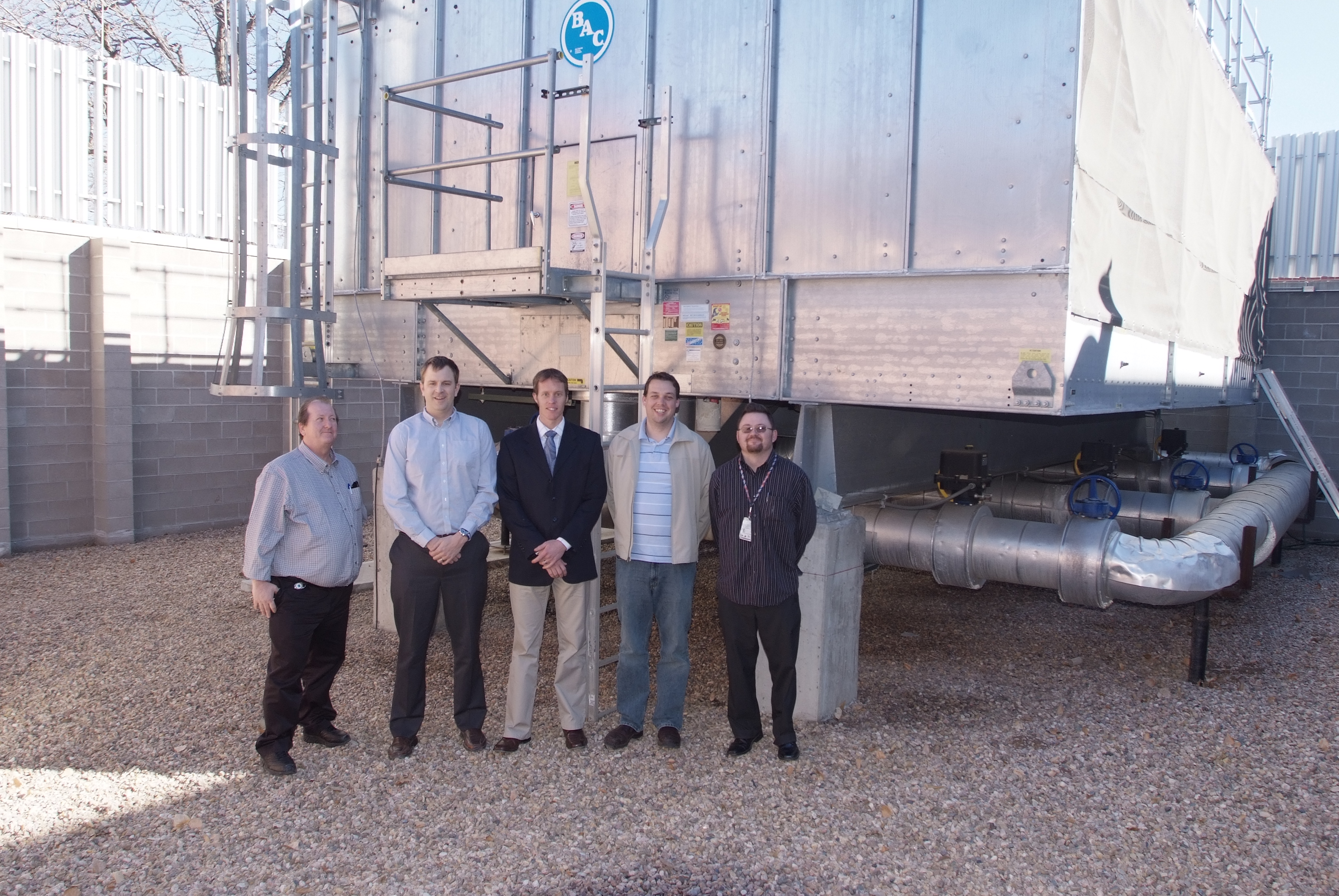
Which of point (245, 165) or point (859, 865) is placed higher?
point (245, 165)

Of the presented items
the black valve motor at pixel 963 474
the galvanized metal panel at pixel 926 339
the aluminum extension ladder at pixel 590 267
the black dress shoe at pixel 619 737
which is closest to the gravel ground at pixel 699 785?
the black dress shoe at pixel 619 737

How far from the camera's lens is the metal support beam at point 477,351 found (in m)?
6.59

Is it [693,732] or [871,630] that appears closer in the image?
[693,732]

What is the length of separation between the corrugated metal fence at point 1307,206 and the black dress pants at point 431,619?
1397 centimetres

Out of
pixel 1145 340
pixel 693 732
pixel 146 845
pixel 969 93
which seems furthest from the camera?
pixel 1145 340

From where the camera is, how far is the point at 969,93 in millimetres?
4891

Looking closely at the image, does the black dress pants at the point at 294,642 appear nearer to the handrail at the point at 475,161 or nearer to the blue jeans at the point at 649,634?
the blue jeans at the point at 649,634

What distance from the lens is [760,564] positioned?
15.3ft

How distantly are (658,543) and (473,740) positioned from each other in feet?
4.39

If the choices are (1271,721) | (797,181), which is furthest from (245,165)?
(1271,721)

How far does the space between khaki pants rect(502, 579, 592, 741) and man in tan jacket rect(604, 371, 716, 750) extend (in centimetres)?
21

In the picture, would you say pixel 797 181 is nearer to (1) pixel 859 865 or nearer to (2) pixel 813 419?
(2) pixel 813 419

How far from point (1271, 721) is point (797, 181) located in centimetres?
403

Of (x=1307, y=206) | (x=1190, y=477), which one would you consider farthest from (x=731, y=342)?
(x=1307, y=206)
